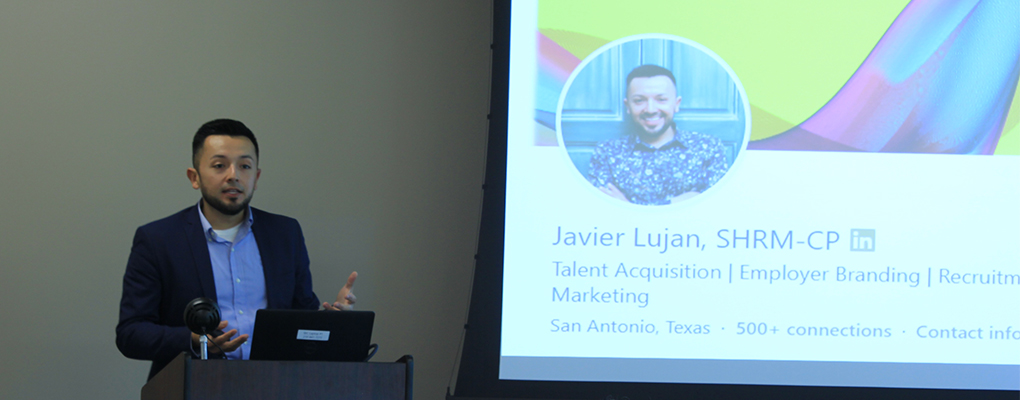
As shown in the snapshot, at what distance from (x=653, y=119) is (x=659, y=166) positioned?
6.4 inches

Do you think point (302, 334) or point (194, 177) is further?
point (194, 177)

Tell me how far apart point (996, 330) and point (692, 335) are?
990 millimetres

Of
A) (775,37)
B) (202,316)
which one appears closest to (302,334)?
(202,316)

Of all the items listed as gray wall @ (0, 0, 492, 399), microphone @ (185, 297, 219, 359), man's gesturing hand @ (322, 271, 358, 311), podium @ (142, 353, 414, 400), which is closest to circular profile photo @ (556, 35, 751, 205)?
gray wall @ (0, 0, 492, 399)

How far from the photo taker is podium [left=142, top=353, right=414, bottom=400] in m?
1.78

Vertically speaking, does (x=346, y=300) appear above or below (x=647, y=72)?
below

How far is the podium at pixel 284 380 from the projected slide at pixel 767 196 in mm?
888

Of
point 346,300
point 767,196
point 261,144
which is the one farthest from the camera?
point 261,144

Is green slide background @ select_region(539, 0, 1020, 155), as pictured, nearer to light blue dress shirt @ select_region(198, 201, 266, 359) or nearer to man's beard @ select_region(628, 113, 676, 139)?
man's beard @ select_region(628, 113, 676, 139)

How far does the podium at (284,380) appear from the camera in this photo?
1.78 metres

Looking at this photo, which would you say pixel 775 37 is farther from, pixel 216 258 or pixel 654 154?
pixel 216 258

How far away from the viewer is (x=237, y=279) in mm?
2555

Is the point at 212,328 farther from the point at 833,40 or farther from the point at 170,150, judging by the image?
the point at 833,40

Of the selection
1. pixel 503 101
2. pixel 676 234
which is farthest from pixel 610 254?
pixel 503 101
